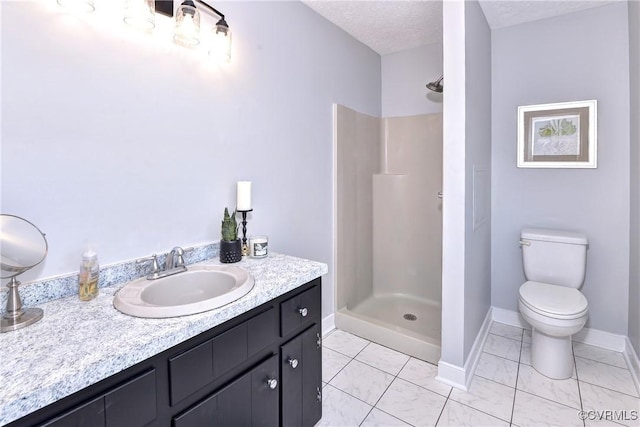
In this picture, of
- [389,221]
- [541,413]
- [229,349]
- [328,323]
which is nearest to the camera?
[229,349]

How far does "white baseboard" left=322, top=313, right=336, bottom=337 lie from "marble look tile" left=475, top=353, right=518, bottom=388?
3.37 ft

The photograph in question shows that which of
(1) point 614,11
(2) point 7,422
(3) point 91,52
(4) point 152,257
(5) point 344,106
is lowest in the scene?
(2) point 7,422

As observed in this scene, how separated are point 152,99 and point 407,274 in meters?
2.47

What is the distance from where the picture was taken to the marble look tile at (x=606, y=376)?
6.02ft

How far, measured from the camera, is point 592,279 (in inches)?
90.8

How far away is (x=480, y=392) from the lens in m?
1.81

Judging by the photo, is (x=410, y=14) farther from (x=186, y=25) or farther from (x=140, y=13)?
(x=140, y=13)

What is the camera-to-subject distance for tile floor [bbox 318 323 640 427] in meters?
1.61

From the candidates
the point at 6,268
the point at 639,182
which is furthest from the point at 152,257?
the point at 639,182

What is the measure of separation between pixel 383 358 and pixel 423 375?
282 millimetres

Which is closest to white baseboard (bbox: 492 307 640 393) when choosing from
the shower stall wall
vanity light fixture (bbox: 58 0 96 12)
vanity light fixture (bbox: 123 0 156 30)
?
the shower stall wall

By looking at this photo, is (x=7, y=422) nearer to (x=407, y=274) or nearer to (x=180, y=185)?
(x=180, y=185)

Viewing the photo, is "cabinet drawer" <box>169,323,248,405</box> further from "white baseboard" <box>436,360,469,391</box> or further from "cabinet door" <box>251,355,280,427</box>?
"white baseboard" <box>436,360,469,391</box>

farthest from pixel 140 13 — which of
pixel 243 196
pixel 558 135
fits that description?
pixel 558 135
